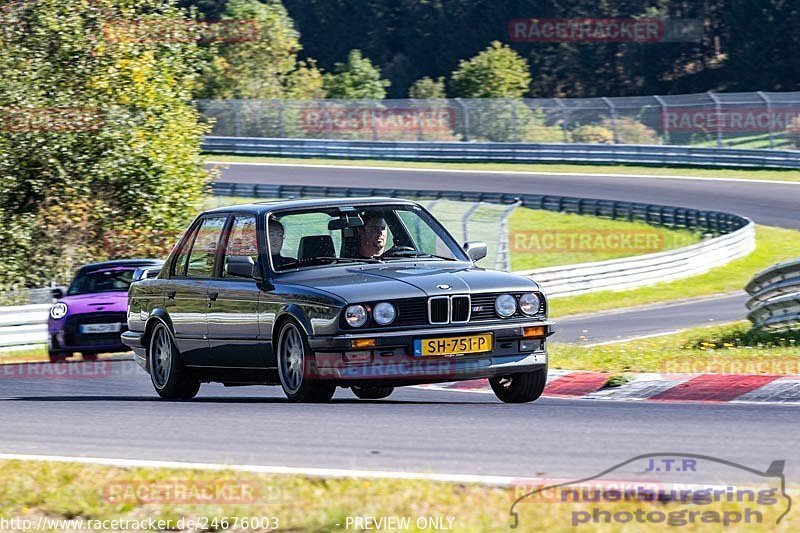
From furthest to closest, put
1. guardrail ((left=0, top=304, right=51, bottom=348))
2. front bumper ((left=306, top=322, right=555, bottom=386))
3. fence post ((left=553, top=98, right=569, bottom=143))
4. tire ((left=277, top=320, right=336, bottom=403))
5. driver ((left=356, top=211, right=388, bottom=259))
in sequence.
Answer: fence post ((left=553, top=98, right=569, bottom=143)) < guardrail ((left=0, top=304, right=51, bottom=348)) < driver ((left=356, top=211, right=388, bottom=259)) < tire ((left=277, top=320, right=336, bottom=403)) < front bumper ((left=306, top=322, right=555, bottom=386))

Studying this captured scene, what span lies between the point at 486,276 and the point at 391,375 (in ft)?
3.58

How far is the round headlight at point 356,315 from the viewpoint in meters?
8.71

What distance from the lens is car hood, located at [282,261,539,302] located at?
8828 millimetres

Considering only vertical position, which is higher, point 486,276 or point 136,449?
point 486,276

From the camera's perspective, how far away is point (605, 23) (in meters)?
77.2

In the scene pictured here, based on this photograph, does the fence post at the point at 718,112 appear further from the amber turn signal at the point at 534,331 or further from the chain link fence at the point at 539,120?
the amber turn signal at the point at 534,331

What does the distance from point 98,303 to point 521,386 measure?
8303 mm

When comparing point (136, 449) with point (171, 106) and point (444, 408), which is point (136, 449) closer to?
point (444, 408)

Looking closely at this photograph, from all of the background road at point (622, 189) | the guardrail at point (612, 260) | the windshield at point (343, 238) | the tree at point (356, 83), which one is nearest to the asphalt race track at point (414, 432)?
the windshield at point (343, 238)

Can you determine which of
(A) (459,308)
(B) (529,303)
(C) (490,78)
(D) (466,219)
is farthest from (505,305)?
(C) (490,78)

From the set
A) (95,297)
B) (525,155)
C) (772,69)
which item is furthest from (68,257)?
(772,69)

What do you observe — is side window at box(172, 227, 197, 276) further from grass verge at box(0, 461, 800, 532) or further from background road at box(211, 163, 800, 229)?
background road at box(211, 163, 800, 229)

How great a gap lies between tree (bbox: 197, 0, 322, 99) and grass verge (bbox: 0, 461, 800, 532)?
63.1 meters

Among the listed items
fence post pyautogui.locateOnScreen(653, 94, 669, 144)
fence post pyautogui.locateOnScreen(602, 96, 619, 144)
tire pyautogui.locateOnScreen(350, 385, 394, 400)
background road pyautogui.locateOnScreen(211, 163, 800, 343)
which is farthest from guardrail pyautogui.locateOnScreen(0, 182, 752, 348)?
fence post pyautogui.locateOnScreen(602, 96, 619, 144)
